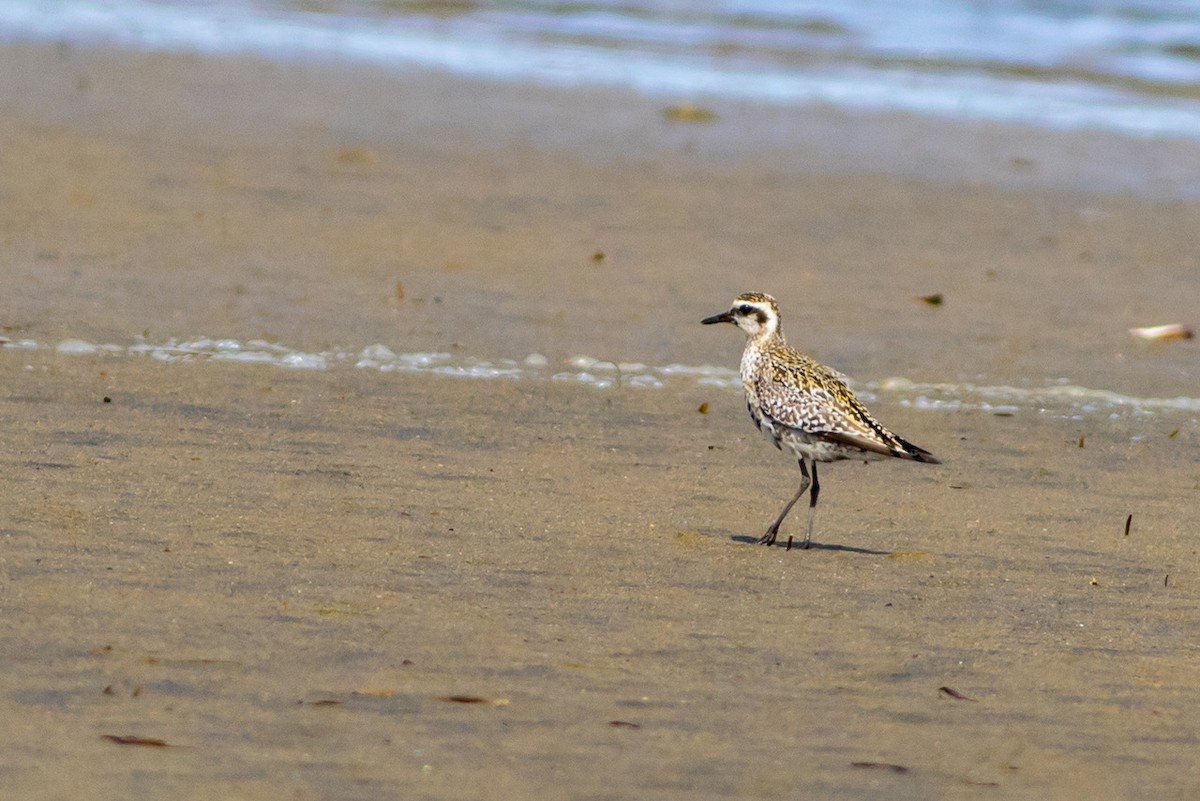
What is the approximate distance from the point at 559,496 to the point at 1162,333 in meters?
5.08

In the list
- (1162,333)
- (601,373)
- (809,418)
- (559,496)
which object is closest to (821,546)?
(809,418)

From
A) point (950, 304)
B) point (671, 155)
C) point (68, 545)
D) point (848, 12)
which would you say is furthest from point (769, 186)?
point (848, 12)

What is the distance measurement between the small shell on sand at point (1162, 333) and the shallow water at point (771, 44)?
7.62m

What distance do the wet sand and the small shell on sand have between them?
0.24 meters

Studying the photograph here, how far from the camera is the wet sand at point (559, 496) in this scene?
4.65 metres

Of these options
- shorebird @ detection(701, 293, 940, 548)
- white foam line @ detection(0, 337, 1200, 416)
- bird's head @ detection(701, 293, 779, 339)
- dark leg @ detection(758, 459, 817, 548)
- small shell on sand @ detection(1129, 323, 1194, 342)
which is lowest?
white foam line @ detection(0, 337, 1200, 416)

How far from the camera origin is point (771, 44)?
79.1ft

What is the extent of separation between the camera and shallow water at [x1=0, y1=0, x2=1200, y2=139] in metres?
19.6

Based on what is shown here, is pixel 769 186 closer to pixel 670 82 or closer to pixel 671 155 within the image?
pixel 671 155

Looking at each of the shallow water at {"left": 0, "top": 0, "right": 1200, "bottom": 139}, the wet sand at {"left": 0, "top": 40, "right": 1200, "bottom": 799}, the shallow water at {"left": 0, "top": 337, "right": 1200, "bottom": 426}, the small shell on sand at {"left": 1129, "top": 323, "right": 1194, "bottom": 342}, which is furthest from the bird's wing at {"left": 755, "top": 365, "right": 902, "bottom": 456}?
the shallow water at {"left": 0, "top": 0, "right": 1200, "bottom": 139}

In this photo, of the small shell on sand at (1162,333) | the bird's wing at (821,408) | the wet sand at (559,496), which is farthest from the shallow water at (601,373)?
the bird's wing at (821,408)

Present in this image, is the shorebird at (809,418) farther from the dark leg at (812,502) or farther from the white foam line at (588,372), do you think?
the white foam line at (588,372)

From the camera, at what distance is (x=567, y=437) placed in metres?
8.09

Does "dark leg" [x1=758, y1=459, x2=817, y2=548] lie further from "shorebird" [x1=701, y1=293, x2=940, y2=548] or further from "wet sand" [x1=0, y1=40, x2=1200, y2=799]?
"wet sand" [x1=0, y1=40, x2=1200, y2=799]
